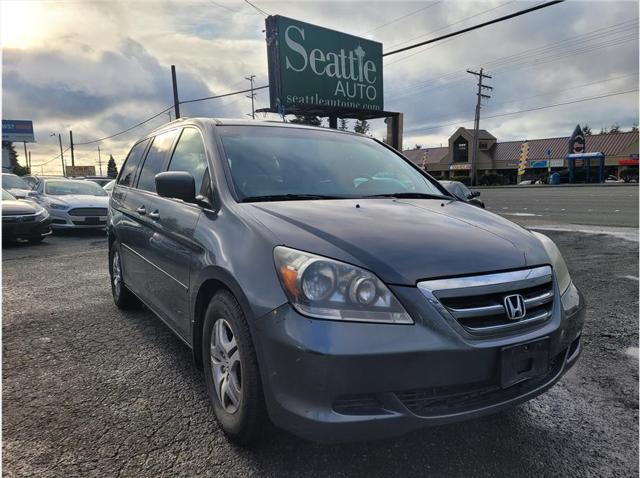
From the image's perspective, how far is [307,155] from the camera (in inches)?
123

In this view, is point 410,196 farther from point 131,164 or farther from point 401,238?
point 131,164

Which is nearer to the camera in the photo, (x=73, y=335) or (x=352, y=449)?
(x=352, y=449)

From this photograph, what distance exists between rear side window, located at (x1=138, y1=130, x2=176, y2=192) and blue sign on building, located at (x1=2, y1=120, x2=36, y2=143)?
7182cm

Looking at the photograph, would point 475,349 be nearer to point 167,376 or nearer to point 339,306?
point 339,306

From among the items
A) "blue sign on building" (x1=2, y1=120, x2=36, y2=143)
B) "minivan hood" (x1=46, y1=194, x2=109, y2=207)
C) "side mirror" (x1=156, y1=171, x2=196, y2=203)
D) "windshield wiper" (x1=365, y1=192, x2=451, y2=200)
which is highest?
"blue sign on building" (x1=2, y1=120, x2=36, y2=143)

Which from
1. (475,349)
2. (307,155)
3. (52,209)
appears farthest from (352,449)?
(52,209)

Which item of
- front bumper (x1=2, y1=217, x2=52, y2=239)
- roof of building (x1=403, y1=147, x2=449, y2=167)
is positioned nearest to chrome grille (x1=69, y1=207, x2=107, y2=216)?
front bumper (x1=2, y1=217, x2=52, y2=239)

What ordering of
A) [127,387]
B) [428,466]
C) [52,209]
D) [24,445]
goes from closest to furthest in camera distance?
[428,466]
[24,445]
[127,387]
[52,209]

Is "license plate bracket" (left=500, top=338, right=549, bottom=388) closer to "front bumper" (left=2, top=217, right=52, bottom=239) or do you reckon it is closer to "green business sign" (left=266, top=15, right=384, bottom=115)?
"front bumper" (left=2, top=217, right=52, bottom=239)

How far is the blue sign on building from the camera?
63219 millimetres

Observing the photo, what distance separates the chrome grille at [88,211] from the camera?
36.4 ft

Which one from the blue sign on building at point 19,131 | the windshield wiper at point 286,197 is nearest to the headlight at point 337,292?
the windshield wiper at point 286,197

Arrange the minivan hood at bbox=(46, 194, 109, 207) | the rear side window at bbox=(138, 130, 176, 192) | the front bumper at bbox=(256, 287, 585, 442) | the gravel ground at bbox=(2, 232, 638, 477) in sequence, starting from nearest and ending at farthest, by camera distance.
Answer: the front bumper at bbox=(256, 287, 585, 442)
the gravel ground at bbox=(2, 232, 638, 477)
the rear side window at bbox=(138, 130, 176, 192)
the minivan hood at bbox=(46, 194, 109, 207)

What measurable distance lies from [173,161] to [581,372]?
3.29 meters
